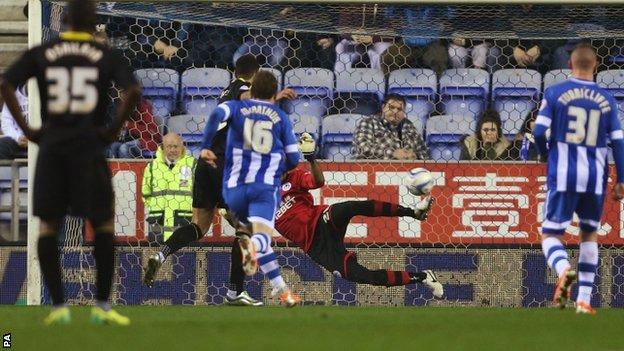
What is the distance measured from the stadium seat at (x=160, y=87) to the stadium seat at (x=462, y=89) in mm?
2421

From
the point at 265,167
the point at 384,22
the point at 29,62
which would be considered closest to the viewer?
the point at 29,62

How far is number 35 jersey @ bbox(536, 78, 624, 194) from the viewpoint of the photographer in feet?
33.0

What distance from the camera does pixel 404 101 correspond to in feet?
44.0

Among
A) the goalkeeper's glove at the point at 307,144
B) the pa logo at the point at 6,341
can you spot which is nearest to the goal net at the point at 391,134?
the goalkeeper's glove at the point at 307,144

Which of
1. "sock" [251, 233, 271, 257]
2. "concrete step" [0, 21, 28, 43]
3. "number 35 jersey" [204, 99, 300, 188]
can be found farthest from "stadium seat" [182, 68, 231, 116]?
"concrete step" [0, 21, 28, 43]

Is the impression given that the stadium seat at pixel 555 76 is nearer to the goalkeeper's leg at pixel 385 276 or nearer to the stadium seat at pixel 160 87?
the goalkeeper's leg at pixel 385 276

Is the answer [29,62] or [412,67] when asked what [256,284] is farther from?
[29,62]

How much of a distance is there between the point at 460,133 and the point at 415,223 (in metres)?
0.91

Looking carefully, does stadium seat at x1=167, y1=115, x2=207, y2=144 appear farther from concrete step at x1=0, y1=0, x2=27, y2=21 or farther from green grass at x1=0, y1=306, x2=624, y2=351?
concrete step at x1=0, y1=0, x2=27, y2=21

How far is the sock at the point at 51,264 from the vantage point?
7945 millimetres

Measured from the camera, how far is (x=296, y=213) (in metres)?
12.5

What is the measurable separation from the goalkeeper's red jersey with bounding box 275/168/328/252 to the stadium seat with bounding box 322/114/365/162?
107cm

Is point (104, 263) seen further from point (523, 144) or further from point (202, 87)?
point (523, 144)

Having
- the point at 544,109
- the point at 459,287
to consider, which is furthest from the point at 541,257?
the point at 544,109
